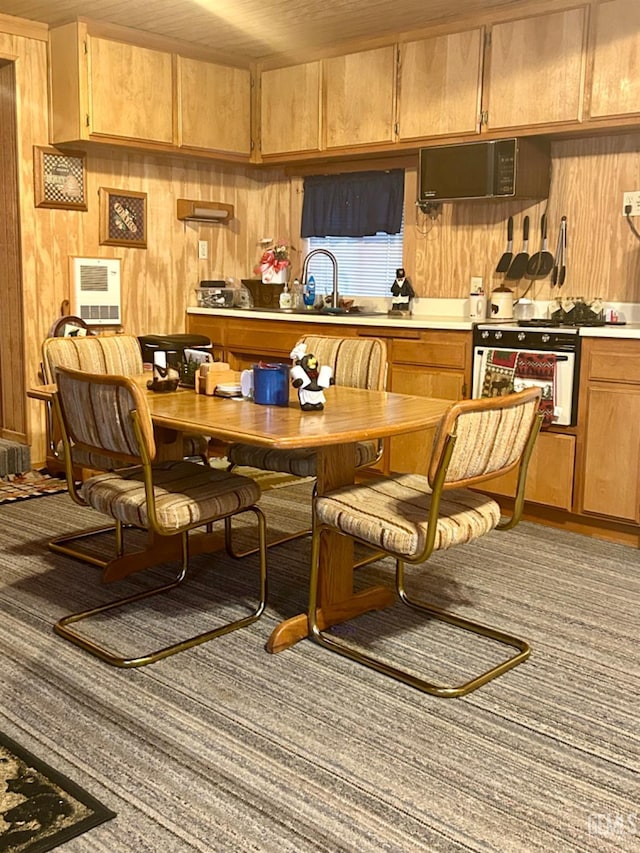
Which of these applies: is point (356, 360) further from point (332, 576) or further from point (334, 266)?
point (334, 266)

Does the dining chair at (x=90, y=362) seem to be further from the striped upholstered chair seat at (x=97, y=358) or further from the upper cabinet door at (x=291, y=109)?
the upper cabinet door at (x=291, y=109)

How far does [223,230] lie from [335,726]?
13.9 ft

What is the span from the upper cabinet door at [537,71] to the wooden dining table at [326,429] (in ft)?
6.16

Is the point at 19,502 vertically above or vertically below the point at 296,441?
below

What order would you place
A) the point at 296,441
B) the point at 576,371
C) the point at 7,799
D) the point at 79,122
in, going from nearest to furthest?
the point at 7,799 → the point at 296,441 → the point at 576,371 → the point at 79,122

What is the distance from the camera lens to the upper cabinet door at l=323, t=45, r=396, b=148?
15.6 feet

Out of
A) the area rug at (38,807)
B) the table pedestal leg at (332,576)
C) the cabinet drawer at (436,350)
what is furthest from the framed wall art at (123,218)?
the area rug at (38,807)

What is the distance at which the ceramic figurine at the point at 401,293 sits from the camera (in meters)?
5.09

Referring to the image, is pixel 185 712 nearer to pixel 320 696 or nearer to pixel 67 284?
pixel 320 696

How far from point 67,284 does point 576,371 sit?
2.94m

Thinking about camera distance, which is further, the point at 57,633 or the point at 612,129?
the point at 612,129

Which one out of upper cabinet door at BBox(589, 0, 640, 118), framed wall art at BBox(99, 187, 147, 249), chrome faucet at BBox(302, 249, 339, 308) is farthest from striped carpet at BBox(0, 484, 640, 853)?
framed wall art at BBox(99, 187, 147, 249)

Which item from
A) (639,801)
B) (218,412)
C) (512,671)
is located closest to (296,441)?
(218,412)

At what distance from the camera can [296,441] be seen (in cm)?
229
